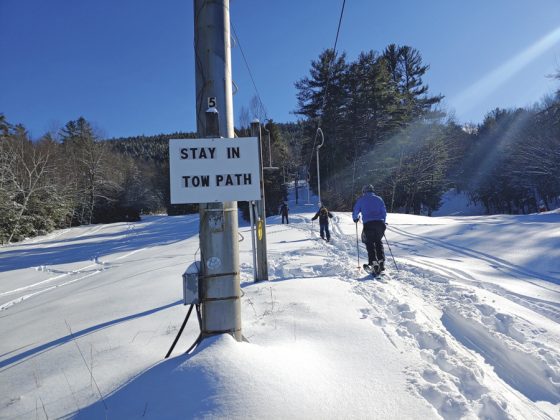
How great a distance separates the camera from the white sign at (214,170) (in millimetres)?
2777

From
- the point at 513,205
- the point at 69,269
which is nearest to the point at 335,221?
the point at 69,269

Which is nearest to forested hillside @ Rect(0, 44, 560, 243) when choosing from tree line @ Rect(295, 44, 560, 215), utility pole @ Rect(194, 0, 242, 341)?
tree line @ Rect(295, 44, 560, 215)

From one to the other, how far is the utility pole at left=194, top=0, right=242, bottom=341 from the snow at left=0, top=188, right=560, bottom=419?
257mm

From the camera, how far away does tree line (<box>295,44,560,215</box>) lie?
1426 inches

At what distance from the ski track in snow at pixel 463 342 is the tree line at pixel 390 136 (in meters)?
27.5

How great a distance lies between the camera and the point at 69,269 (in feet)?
40.8

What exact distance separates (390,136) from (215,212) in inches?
1491

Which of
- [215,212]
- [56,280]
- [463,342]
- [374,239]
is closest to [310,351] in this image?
[215,212]

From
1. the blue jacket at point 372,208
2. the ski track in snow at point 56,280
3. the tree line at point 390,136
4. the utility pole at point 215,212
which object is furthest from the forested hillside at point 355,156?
the utility pole at point 215,212

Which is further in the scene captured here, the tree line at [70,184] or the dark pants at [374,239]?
the tree line at [70,184]

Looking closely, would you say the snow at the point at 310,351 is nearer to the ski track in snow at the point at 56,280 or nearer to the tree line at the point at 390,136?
the ski track in snow at the point at 56,280

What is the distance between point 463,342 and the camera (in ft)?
12.2

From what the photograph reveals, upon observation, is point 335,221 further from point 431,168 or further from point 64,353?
point 431,168

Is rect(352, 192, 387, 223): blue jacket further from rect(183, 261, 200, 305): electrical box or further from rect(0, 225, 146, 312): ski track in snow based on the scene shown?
rect(0, 225, 146, 312): ski track in snow
